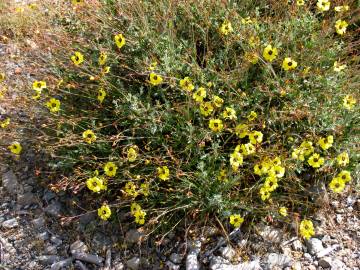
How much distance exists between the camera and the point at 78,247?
3373mm

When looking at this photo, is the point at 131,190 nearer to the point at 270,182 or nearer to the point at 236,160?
the point at 236,160

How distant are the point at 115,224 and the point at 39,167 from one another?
3.33 ft

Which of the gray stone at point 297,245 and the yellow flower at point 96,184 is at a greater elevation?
the gray stone at point 297,245

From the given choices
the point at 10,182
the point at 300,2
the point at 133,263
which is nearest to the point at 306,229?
the point at 133,263

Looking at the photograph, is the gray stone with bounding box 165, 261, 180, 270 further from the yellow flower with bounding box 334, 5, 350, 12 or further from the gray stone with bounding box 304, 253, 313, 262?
the yellow flower with bounding box 334, 5, 350, 12

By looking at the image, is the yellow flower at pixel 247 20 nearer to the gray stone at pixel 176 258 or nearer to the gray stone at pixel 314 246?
the gray stone at pixel 314 246

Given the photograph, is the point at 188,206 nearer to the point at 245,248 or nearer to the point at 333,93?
the point at 245,248

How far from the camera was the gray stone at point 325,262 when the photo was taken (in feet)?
9.91

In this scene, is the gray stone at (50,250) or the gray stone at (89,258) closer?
the gray stone at (89,258)

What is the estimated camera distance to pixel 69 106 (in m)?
3.83

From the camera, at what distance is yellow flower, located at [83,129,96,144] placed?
3.25 metres

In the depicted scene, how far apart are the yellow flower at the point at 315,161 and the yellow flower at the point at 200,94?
0.89 m

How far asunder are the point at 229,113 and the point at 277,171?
1.92 feet

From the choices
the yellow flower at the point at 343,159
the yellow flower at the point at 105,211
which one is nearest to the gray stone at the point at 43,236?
the yellow flower at the point at 105,211
